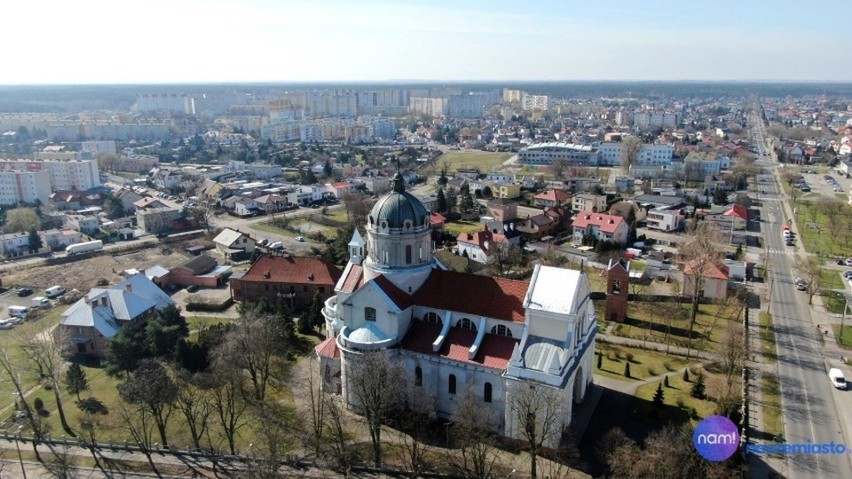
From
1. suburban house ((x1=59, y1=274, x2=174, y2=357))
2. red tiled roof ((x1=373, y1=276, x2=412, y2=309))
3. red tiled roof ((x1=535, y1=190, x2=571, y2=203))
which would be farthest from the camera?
red tiled roof ((x1=535, y1=190, x2=571, y2=203))

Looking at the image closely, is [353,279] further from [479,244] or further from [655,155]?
[655,155]

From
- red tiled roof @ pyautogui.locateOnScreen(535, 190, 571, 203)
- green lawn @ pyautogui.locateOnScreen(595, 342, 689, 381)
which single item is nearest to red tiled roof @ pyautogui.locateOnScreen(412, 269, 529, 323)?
green lawn @ pyautogui.locateOnScreen(595, 342, 689, 381)

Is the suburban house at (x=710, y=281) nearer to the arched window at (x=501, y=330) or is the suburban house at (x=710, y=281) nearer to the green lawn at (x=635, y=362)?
the green lawn at (x=635, y=362)

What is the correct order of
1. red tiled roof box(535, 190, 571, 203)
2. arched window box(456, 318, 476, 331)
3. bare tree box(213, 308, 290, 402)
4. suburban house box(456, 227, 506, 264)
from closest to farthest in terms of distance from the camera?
arched window box(456, 318, 476, 331) → bare tree box(213, 308, 290, 402) → suburban house box(456, 227, 506, 264) → red tiled roof box(535, 190, 571, 203)

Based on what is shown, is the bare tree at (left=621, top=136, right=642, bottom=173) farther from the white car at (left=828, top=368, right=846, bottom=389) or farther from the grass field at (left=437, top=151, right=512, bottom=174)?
the white car at (left=828, top=368, right=846, bottom=389)

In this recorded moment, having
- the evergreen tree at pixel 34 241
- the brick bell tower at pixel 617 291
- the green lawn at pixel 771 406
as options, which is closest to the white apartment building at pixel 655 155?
the brick bell tower at pixel 617 291

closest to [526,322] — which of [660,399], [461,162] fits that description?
[660,399]
